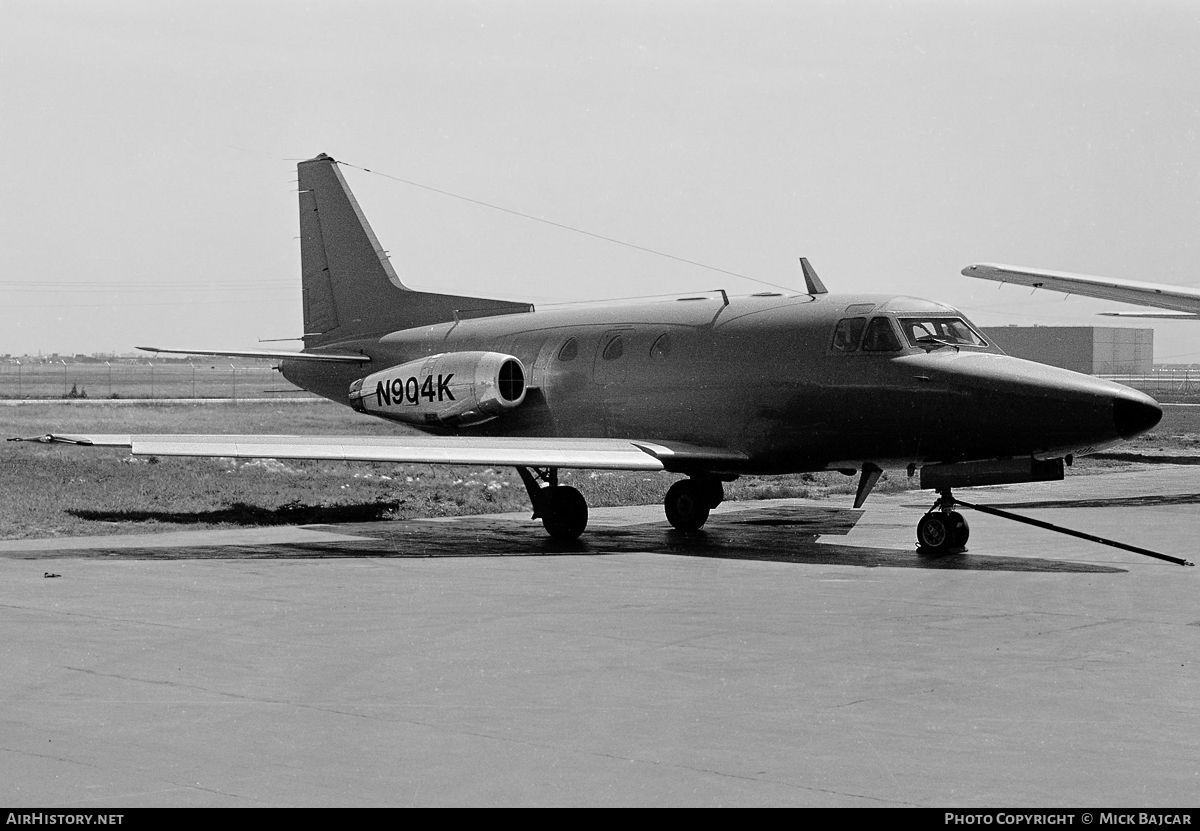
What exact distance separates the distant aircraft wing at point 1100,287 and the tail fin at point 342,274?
1549 centimetres

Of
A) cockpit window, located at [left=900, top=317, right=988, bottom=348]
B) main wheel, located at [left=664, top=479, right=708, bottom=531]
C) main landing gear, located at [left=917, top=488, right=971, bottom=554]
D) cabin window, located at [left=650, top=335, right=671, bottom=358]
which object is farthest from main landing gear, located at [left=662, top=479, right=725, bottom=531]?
cockpit window, located at [left=900, top=317, right=988, bottom=348]

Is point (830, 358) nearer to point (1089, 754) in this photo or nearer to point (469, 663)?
point (469, 663)

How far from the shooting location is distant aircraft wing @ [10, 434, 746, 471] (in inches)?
674

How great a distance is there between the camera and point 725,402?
19141 millimetres

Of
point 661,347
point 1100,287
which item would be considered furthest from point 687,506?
point 1100,287

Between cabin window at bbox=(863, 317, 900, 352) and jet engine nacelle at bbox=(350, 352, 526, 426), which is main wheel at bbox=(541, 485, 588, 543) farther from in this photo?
cabin window at bbox=(863, 317, 900, 352)

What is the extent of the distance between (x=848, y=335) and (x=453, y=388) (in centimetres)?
641

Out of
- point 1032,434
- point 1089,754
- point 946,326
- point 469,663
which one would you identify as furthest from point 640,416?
point 1089,754

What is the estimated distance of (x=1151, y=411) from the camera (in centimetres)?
1641

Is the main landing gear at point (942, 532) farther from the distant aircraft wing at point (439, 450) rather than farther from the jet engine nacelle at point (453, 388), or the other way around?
the jet engine nacelle at point (453, 388)

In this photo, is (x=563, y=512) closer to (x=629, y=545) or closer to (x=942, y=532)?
(x=629, y=545)

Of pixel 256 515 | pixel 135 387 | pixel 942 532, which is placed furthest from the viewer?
pixel 135 387

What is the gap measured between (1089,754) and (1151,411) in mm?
9734

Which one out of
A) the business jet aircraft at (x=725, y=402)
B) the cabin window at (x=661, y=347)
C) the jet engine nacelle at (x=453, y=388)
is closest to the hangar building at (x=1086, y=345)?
the jet engine nacelle at (x=453, y=388)
